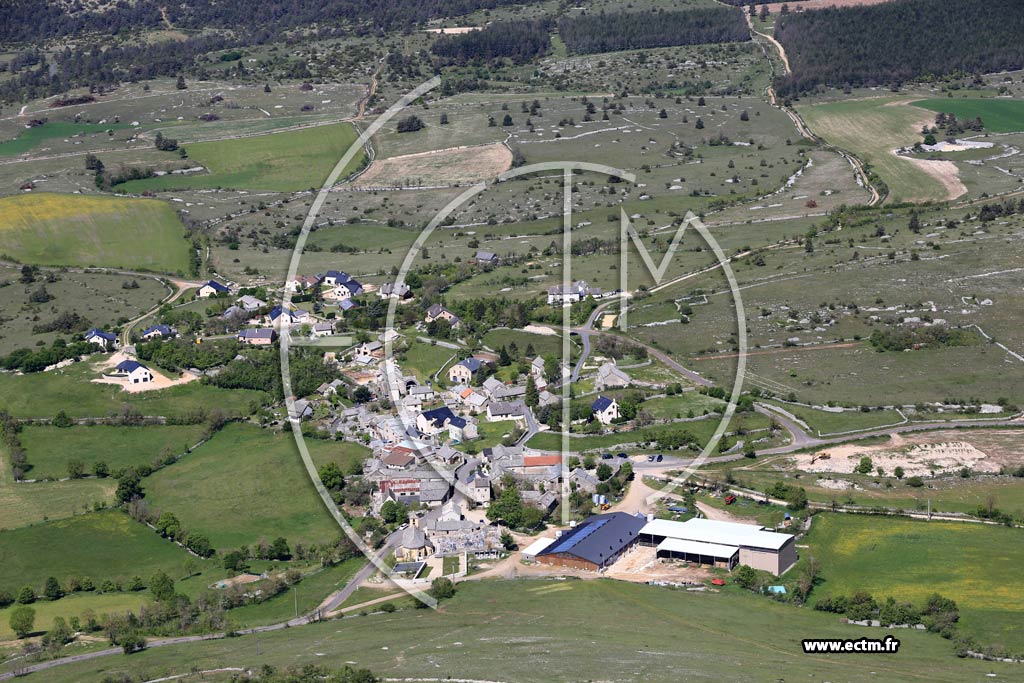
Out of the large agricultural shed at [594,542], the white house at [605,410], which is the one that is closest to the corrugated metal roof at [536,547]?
the large agricultural shed at [594,542]

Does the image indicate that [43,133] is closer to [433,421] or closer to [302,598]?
[433,421]

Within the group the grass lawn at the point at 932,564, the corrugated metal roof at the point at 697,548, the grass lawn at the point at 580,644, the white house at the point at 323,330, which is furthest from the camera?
the white house at the point at 323,330

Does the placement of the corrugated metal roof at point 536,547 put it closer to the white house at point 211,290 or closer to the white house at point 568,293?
the white house at point 568,293

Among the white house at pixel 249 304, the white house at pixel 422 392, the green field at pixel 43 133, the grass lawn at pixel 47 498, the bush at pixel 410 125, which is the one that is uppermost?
the green field at pixel 43 133

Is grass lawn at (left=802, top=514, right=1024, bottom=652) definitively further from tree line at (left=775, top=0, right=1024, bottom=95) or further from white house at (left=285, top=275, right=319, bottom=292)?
tree line at (left=775, top=0, right=1024, bottom=95)

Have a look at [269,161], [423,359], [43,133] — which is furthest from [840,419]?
[43,133]

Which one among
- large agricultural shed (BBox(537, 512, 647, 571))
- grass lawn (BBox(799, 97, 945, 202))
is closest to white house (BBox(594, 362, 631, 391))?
large agricultural shed (BBox(537, 512, 647, 571))

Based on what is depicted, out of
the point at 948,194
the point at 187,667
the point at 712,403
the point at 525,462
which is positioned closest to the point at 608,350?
the point at 712,403
